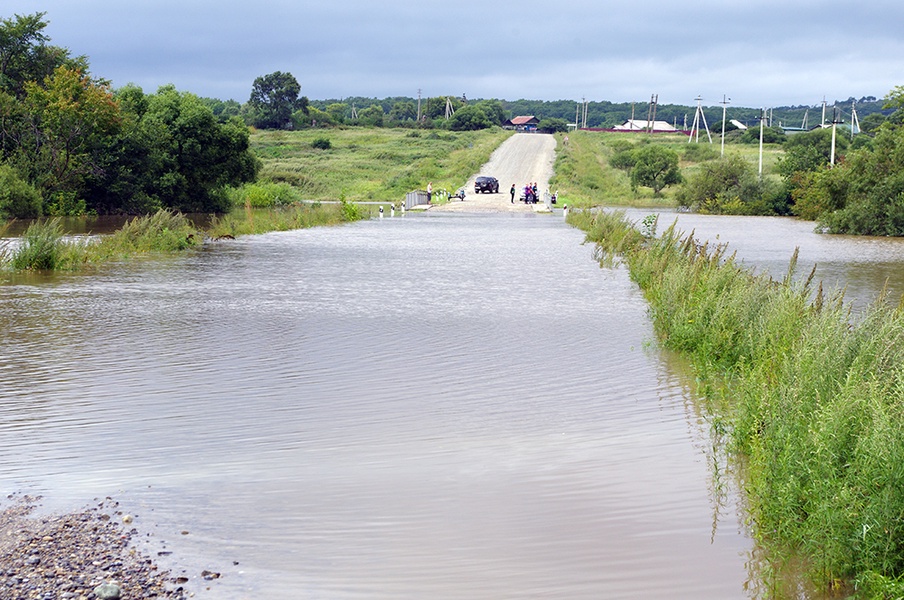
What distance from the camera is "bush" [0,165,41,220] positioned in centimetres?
4622

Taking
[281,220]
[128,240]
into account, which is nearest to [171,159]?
[281,220]

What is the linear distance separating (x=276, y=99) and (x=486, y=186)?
9505cm

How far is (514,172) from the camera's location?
314 ft

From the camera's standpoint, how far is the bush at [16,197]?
46219mm

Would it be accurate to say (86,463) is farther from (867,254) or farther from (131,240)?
(867,254)

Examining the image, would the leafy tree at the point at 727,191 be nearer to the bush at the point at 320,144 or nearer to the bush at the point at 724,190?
the bush at the point at 724,190

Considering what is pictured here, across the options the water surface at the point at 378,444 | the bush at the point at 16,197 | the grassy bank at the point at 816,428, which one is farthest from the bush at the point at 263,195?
the grassy bank at the point at 816,428

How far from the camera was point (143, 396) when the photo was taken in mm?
11320

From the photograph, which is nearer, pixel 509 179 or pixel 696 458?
pixel 696 458

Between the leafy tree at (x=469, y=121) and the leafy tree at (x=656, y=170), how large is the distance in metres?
78.2

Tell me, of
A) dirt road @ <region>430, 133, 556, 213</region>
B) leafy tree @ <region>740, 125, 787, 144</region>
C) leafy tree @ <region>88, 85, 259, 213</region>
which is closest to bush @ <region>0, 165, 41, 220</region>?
leafy tree @ <region>88, 85, 259, 213</region>

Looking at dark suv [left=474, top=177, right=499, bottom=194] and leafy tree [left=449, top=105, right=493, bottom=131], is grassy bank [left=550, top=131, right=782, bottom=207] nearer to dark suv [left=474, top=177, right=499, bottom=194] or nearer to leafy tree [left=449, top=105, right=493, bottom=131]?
dark suv [left=474, top=177, right=499, bottom=194]

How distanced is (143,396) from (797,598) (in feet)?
24.8

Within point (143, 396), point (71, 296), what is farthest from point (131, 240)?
point (143, 396)
